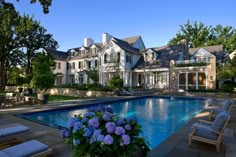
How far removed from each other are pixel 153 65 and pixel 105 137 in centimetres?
2682

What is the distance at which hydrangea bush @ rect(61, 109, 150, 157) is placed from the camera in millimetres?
2479

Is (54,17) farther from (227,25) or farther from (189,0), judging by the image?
(227,25)

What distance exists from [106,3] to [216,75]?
56.9ft

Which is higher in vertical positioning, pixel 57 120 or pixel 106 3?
pixel 106 3

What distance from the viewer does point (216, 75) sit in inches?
926

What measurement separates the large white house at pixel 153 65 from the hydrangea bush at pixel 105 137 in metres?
24.5

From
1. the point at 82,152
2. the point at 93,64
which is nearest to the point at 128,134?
the point at 82,152

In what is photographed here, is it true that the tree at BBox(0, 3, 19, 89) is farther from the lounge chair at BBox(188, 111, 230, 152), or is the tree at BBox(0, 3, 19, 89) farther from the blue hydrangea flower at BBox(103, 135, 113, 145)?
the blue hydrangea flower at BBox(103, 135, 113, 145)

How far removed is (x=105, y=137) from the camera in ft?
7.99

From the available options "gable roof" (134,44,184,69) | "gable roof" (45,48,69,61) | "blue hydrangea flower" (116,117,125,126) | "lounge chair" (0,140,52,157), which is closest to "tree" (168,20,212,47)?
"gable roof" (134,44,184,69)

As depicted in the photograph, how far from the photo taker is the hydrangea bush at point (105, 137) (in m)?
2.48

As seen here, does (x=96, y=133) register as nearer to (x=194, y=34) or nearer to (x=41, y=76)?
(x=41, y=76)

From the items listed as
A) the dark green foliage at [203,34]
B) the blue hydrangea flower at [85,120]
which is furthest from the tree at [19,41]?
the dark green foliage at [203,34]

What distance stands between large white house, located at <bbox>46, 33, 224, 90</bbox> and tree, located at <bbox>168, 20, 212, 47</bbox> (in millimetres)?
15274
